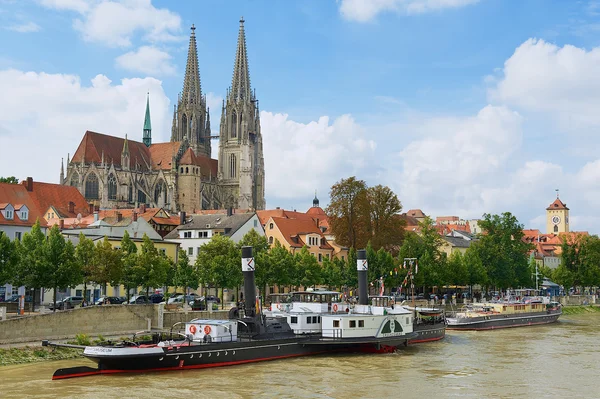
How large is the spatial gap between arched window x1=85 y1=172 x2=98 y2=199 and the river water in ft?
385

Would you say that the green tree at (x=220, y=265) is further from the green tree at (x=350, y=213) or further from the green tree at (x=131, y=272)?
the green tree at (x=350, y=213)

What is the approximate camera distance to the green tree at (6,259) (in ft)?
160

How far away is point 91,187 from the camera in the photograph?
154125mm

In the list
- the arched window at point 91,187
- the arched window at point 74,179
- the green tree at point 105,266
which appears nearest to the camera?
the green tree at point 105,266

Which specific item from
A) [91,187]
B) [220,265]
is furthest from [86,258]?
[91,187]

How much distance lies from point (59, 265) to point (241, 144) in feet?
429

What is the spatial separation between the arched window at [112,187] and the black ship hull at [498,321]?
342 feet

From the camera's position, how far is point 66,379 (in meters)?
34.4

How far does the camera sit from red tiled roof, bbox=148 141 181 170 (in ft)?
561

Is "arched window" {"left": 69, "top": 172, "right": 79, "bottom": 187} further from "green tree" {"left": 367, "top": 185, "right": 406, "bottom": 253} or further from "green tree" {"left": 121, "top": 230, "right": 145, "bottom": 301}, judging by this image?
"green tree" {"left": 121, "top": 230, "right": 145, "bottom": 301}

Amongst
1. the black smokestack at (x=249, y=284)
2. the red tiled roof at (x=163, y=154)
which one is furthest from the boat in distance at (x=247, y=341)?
the red tiled roof at (x=163, y=154)

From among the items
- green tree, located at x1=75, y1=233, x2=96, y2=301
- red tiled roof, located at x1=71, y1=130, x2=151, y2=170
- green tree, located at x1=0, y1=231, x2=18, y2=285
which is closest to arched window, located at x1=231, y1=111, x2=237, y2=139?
red tiled roof, located at x1=71, y1=130, x2=151, y2=170

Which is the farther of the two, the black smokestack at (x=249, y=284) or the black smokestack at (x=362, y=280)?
the black smokestack at (x=362, y=280)

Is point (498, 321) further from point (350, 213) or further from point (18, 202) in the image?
point (18, 202)
